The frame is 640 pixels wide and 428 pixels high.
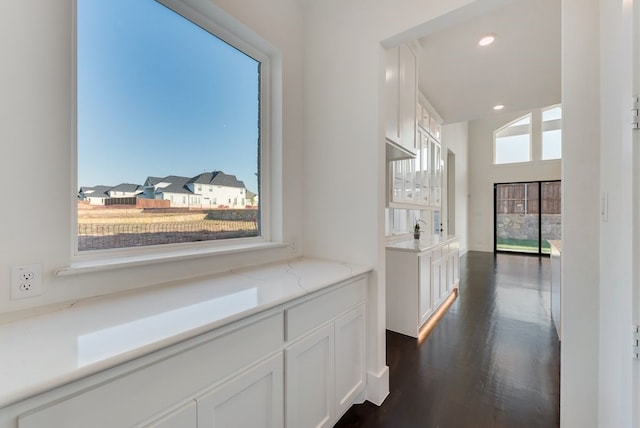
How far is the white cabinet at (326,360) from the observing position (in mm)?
1255

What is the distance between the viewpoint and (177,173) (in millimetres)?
1576

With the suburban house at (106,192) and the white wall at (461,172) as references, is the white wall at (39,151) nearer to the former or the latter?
the suburban house at (106,192)

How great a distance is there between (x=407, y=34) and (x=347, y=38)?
42 centimetres

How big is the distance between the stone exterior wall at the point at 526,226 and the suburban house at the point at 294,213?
25.2 feet

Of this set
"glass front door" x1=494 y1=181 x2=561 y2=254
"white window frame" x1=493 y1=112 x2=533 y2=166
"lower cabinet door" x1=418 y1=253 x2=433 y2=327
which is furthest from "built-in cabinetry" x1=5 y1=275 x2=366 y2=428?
"white window frame" x1=493 y1=112 x2=533 y2=166

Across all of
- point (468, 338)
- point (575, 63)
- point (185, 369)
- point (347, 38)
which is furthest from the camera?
point (468, 338)

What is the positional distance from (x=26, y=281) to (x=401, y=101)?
8.12 ft

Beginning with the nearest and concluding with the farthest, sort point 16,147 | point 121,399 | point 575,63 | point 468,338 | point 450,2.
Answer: point 121,399 → point 16,147 → point 575,63 → point 450,2 → point 468,338

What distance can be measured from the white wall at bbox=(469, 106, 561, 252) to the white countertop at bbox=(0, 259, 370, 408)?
820 cm

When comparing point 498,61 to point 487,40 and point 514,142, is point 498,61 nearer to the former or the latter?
point 487,40

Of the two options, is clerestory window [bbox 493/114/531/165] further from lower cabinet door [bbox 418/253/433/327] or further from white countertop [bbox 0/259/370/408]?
white countertop [bbox 0/259/370/408]

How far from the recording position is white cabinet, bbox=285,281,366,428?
1.25 meters

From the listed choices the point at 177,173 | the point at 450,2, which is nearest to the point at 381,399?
the point at 177,173

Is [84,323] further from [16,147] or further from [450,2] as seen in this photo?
[450,2]
